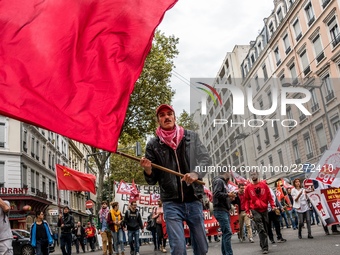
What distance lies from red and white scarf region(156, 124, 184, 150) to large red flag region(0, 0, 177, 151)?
0.83 metres

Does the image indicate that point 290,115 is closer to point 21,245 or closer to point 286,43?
point 21,245

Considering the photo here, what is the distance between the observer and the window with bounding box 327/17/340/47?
87.1 feet

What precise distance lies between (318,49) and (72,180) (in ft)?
69.4

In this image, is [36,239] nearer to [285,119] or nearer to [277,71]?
[285,119]

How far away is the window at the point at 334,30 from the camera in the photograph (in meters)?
26.5

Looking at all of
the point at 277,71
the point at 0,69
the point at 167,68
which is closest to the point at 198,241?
the point at 0,69

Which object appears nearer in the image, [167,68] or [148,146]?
[148,146]

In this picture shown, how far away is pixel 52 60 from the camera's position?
11.6 ft

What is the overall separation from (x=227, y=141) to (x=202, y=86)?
654 mm

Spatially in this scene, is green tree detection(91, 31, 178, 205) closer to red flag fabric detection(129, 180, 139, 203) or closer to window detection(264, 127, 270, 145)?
red flag fabric detection(129, 180, 139, 203)

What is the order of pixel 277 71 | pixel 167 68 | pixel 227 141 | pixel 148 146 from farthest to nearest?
pixel 277 71 → pixel 167 68 → pixel 148 146 → pixel 227 141

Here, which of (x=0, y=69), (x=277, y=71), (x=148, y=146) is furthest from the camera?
(x=277, y=71)

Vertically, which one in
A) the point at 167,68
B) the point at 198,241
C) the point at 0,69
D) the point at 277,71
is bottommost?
the point at 198,241

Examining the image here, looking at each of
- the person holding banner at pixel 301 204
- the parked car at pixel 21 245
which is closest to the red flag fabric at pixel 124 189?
the parked car at pixel 21 245
